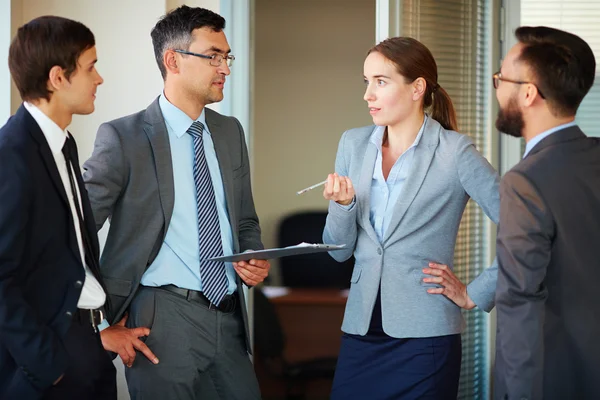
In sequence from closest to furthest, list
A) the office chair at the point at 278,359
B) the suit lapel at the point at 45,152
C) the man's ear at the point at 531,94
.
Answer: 1. the suit lapel at the point at 45,152
2. the man's ear at the point at 531,94
3. the office chair at the point at 278,359

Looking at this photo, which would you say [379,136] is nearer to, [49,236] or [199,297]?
[199,297]

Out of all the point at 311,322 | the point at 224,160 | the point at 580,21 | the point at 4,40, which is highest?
the point at 580,21

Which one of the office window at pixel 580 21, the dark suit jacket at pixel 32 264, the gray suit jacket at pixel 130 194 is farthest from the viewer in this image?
the office window at pixel 580 21

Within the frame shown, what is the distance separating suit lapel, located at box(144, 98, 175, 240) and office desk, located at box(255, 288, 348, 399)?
195 centimetres

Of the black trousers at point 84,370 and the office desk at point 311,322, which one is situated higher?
the black trousers at point 84,370

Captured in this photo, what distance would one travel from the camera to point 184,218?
2.67 m

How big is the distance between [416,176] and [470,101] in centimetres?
141

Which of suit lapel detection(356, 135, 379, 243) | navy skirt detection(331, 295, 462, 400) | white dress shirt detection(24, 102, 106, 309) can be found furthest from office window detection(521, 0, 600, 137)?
white dress shirt detection(24, 102, 106, 309)

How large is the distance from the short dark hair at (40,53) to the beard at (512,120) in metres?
1.09

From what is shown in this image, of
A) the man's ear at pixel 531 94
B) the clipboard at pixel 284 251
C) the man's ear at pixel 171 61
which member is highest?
the man's ear at pixel 171 61

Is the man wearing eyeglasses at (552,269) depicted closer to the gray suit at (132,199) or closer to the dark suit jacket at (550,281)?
the dark suit jacket at (550,281)

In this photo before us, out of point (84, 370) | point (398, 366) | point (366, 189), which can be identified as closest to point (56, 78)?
point (84, 370)

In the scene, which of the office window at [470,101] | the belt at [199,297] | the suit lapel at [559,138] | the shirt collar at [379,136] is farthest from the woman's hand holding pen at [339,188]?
the office window at [470,101]

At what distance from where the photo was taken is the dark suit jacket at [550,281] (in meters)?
1.95
